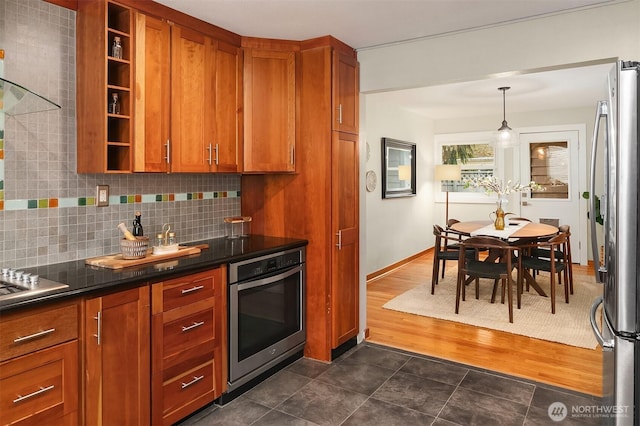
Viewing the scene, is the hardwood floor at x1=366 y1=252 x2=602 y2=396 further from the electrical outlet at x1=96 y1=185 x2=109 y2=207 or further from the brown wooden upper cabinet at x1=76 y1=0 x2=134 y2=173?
the brown wooden upper cabinet at x1=76 y1=0 x2=134 y2=173

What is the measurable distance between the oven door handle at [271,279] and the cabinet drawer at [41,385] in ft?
3.46

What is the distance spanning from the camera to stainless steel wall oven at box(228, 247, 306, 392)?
2.73 metres

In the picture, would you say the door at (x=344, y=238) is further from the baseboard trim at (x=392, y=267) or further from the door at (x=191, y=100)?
the baseboard trim at (x=392, y=267)

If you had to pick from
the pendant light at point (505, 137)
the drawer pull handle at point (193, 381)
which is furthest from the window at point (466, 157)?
the drawer pull handle at point (193, 381)

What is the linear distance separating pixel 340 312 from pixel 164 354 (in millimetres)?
1477

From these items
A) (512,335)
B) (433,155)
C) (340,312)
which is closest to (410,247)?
(433,155)

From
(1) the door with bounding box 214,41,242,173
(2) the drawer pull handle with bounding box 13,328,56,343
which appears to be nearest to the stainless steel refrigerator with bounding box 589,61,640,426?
(1) the door with bounding box 214,41,242,173

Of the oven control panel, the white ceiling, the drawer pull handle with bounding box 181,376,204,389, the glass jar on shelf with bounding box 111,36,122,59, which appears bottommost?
the drawer pull handle with bounding box 181,376,204,389

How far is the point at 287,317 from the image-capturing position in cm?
320

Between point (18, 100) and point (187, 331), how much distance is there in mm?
1389

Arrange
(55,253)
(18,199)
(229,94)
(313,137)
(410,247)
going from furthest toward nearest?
(410,247)
(313,137)
(229,94)
(55,253)
(18,199)

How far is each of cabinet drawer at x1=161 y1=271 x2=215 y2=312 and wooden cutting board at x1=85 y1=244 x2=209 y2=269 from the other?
246mm

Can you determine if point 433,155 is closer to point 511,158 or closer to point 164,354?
point 511,158

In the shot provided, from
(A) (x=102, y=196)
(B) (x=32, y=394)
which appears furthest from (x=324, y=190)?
(B) (x=32, y=394)
